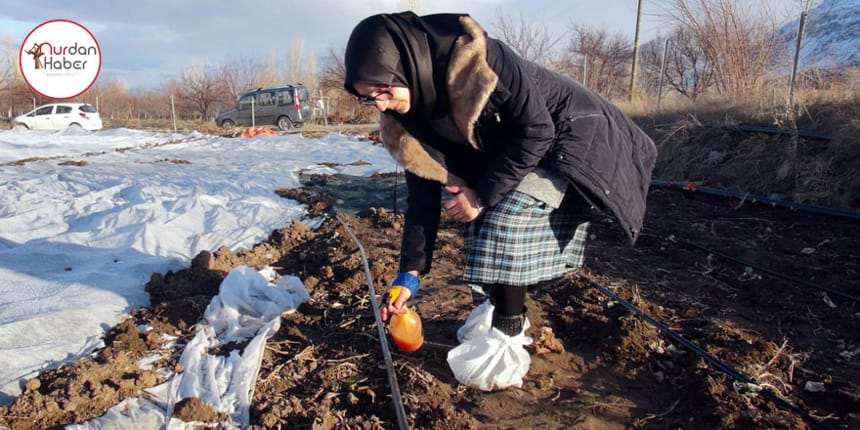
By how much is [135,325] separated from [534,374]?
5.59 ft

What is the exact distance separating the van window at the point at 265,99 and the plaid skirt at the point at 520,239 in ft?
62.3

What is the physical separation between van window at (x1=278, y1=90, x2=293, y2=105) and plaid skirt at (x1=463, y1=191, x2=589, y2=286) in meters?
18.5

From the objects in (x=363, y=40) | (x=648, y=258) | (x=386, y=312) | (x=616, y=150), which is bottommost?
(x=648, y=258)

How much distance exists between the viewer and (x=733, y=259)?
3.69 m

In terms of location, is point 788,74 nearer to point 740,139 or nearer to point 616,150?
point 740,139

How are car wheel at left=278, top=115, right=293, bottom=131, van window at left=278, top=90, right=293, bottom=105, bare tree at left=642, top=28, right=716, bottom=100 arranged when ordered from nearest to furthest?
1. bare tree at left=642, top=28, right=716, bottom=100
2. van window at left=278, top=90, right=293, bottom=105
3. car wheel at left=278, top=115, right=293, bottom=131

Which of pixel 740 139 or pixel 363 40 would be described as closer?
pixel 363 40

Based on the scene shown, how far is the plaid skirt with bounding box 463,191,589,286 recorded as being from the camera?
172 cm

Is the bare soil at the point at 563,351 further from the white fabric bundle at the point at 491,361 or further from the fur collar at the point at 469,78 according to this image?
the fur collar at the point at 469,78

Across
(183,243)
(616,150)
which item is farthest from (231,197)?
(616,150)

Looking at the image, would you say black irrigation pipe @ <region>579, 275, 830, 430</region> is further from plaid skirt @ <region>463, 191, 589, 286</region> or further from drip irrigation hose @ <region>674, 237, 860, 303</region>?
drip irrigation hose @ <region>674, 237, 860, 303</region>

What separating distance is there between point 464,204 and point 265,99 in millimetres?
19234

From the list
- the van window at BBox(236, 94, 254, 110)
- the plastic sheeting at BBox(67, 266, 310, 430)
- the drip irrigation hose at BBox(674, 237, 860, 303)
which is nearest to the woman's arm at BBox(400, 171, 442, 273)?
the plastic sheeting at BBox(67, 266, 310, 430)

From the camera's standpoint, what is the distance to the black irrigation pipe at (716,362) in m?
1.71
